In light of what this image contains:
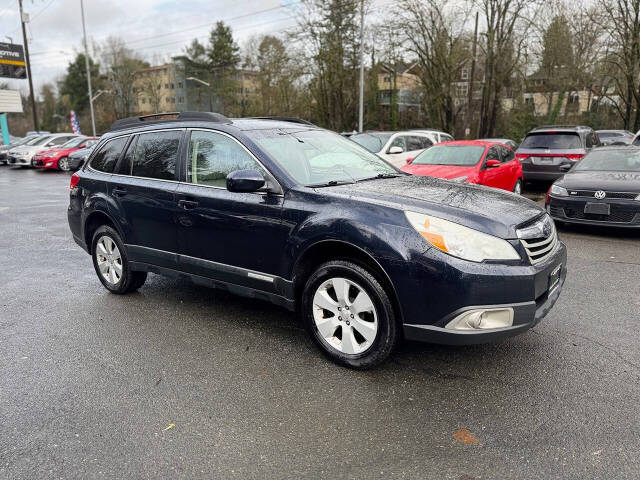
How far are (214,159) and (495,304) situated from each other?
2.57 metres

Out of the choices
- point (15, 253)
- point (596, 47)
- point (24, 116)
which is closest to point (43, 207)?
point (15, 253)

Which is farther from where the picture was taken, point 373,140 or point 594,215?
point 373,140

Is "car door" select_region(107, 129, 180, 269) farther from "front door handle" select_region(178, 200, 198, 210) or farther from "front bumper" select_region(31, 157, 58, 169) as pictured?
"front bumper" select_region(31, 157, 58, 169)

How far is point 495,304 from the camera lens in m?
3.07

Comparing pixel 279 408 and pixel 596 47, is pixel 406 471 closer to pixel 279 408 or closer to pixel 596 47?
pixel 279 408

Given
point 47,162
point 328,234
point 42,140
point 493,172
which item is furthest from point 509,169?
point 42,140

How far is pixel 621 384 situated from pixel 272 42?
4190 cm

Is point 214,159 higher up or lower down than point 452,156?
higher up

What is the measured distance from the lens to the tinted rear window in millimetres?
11789

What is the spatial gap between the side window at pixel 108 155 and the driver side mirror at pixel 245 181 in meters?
Answer: 2.09

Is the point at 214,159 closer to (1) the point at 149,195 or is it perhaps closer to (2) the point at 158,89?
(1) the point at 149,195

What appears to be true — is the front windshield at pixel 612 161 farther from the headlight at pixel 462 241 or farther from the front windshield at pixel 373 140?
the headlight at pixel 462 241

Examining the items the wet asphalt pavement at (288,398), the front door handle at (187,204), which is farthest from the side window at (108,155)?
the wet asphalt pavement at (288,398)

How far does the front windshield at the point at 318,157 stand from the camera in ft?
13.0
